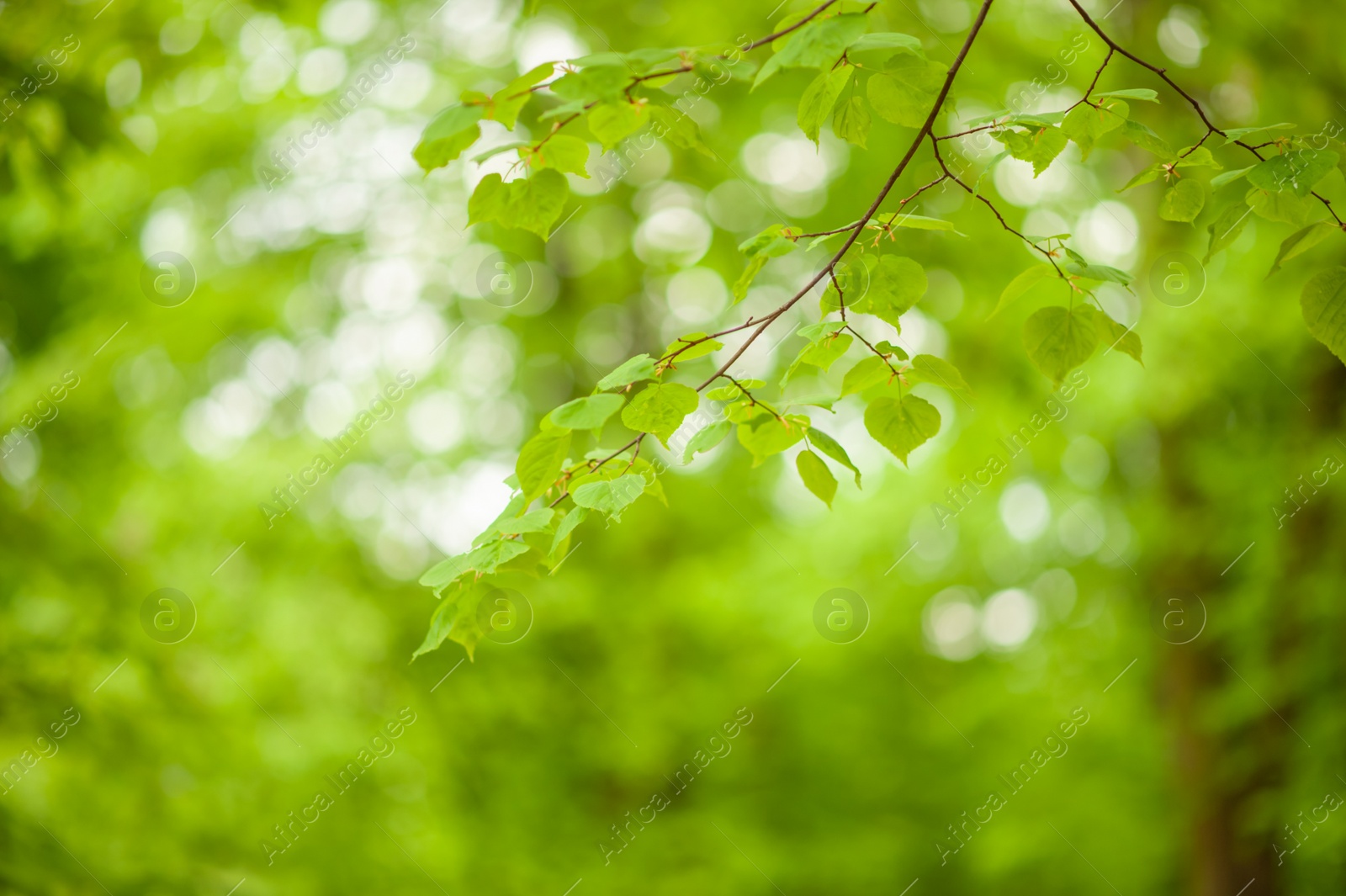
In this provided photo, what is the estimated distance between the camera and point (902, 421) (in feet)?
5.42

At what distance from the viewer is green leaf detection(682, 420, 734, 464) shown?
1511 mm

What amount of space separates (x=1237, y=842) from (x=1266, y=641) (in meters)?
1.44

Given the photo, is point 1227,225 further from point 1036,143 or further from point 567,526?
point 567,526

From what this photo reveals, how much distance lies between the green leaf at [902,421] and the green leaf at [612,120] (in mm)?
696

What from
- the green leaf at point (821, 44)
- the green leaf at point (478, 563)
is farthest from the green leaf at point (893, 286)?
the green leaf at point (478, 563)

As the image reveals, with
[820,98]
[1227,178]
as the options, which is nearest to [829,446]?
[820,98]

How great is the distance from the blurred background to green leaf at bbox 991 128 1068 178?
276cm

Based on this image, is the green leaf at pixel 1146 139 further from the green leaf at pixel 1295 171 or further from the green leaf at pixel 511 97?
the green leaf at pixel 511 97

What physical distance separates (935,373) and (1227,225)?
0.56 meters

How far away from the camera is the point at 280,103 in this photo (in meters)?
5.49

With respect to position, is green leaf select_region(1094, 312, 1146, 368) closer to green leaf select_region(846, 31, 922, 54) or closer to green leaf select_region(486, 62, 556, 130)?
green leaf select_region(846, 31, 922, 54)

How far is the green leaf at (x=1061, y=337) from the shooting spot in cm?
160

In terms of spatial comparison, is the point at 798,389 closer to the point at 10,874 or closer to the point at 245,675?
the point at 245,675

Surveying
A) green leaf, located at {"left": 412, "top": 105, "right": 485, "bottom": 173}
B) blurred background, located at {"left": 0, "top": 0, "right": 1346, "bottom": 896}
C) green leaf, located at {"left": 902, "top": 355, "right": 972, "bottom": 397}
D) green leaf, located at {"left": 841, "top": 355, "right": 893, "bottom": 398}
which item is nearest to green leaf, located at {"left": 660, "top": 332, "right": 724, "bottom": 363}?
green leaf, located at {"left": 841, "top": 355, "right": 893, "bottom": 398}
